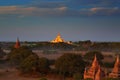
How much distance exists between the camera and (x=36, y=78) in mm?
47812

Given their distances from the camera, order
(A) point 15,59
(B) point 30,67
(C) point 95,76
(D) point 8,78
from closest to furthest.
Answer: (C) point 95,76 < (D) point 8,78 < (B) point 30,67 < (A) point 15,59

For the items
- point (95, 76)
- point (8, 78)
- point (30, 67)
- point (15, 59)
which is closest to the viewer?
point (95, 76)

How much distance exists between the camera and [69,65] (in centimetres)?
4828

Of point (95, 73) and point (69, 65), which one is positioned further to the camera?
point (69, 65)

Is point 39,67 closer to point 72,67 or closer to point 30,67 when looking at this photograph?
point 30,67

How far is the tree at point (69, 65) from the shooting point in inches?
1879

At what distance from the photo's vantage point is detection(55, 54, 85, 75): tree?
157 ft

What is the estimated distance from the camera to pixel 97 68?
119 ft

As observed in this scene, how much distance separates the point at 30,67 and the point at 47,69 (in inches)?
92.9

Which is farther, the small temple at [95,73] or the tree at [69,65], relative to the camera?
the tree at [69,65]

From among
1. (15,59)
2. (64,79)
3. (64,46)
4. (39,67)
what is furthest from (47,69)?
(64,46)

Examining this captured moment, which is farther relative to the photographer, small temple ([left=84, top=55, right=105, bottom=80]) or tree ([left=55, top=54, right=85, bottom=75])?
tree ([left=55, top=54, right=85, bottom=75])

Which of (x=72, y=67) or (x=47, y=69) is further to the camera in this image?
(x=47, y=69)

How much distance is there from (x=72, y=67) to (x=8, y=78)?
320 inches
